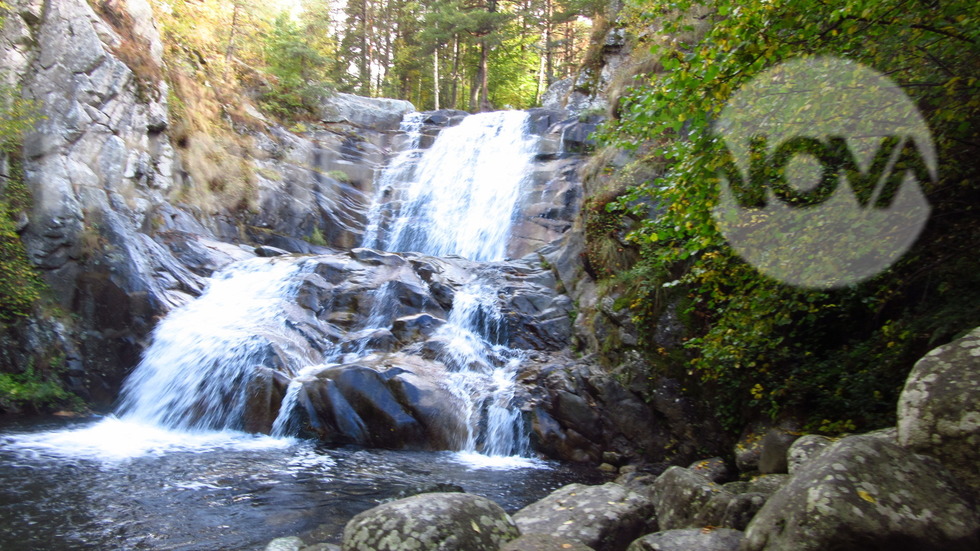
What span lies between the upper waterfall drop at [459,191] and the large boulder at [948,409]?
14636 mm

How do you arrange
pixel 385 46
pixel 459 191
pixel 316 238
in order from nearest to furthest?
1. pixel 316 238
2. pixel 459 191
3. pixel 385 46

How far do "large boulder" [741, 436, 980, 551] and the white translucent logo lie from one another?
207cm

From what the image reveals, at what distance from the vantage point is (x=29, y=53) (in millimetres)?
12156

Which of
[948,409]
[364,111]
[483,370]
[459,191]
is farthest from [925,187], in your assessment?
[364,111]

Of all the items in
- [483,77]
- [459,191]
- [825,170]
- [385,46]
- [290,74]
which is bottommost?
[825,170]

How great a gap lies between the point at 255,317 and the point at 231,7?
48.7 ft

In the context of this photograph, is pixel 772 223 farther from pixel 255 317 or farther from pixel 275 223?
pixel 275 223

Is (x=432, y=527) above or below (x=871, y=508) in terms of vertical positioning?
below

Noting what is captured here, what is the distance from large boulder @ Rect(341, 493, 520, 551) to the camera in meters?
4.50

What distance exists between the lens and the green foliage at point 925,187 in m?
4.57

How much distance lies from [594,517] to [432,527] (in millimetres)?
1647

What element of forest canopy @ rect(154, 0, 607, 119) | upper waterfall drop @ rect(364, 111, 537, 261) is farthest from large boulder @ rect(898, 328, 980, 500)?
forest canopy @ rect(154, 0, 607, 119)

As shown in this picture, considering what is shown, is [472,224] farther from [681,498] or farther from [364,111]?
[681,498]

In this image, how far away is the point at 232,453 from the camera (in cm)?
907
